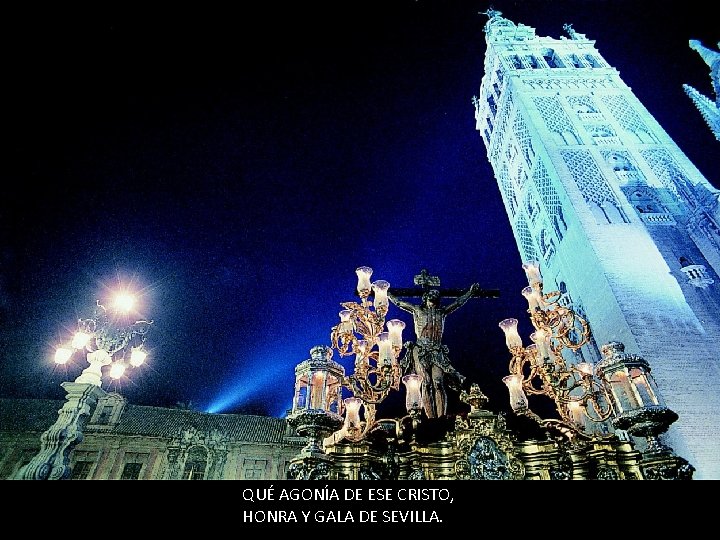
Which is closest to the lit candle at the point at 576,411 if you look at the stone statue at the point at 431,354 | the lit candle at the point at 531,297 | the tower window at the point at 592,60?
the lit candle at the point at 531,297

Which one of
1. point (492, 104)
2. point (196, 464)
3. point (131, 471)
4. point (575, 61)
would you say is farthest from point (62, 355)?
point (492, 104)

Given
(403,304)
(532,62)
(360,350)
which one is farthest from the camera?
(532,62)

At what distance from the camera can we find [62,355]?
850cm

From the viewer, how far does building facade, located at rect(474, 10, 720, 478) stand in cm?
1209

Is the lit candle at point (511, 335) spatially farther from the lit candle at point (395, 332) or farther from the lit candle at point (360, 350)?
the lit candle at point (360, 350)

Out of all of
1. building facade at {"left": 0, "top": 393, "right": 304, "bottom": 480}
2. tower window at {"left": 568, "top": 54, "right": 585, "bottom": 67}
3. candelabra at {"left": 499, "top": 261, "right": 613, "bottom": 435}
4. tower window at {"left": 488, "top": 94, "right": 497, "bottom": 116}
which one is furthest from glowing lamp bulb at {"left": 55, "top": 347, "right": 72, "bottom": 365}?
tower window at {"left": 488, "top": 94, "right": 497, "bottom": 116}

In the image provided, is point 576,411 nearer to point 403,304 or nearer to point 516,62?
point 403,304

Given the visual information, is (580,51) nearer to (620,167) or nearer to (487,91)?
(487,91)

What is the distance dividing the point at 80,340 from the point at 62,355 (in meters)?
0.54

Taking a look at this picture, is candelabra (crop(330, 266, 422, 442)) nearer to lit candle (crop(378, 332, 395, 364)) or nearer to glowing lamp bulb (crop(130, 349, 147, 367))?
lit candle (crop(378, 332, 395, 364))

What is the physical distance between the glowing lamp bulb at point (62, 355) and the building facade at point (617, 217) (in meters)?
15.4
